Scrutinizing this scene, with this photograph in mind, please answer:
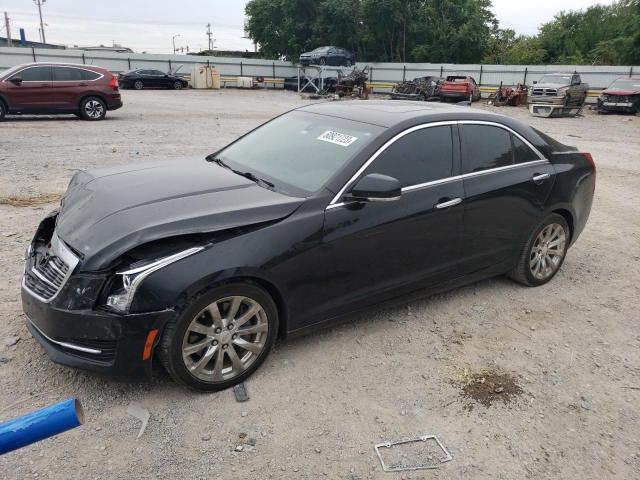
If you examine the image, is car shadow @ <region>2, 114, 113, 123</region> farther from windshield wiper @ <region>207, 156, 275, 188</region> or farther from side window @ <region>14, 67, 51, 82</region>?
windshield wiper @ <region>207, 156, 275, 188</region>

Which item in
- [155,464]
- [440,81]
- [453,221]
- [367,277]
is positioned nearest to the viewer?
[155,464]

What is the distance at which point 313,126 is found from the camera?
4.18m

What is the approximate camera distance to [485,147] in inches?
170

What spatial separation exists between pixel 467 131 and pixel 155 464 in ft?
10.5

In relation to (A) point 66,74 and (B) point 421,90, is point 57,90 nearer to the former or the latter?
(A) point 66,74

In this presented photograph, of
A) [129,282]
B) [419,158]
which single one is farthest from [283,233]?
[419,158]

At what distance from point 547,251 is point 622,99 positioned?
22823mm

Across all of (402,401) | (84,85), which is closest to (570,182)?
(402,401)

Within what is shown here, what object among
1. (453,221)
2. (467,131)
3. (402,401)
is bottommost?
(402,401)

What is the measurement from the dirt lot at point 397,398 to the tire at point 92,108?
1112 cm

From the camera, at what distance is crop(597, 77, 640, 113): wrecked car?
23609 millimetres

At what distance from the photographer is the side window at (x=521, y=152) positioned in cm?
454

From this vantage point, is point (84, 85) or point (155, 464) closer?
point (155, 464)

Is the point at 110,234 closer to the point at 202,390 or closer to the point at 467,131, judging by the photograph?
the point at 202,390
